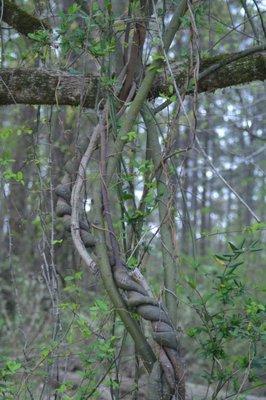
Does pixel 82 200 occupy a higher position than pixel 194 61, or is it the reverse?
pixel 194 61

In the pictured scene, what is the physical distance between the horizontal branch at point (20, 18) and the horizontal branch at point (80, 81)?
75cm

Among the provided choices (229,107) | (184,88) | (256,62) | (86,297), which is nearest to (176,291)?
(184,88)

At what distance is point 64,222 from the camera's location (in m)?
3.63

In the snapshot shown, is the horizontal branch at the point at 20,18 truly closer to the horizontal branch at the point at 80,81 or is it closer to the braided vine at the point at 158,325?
the horizontal branch at the point at 80,81

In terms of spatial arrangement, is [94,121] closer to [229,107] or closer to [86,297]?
[229,107]

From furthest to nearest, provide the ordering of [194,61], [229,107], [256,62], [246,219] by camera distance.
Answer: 1. [246,219]
2. [229,107]
3. [256,62]
4. [194,61]

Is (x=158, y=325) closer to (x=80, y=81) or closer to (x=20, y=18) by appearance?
(x=80, y=81)

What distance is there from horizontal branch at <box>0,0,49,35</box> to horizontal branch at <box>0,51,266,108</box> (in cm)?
75

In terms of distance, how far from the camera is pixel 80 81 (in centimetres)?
421

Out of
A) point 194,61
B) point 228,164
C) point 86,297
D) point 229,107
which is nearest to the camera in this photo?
point 194,61

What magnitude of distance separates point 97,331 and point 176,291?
57 cm

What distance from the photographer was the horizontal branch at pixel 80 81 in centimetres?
418

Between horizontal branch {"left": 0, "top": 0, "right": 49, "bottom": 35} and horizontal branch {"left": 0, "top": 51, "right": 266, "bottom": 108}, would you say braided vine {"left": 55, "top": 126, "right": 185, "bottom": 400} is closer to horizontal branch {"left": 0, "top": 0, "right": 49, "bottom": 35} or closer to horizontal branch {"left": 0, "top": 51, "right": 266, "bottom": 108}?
horizontal branch {"left": 0, "top": 51, "right": 266, "bottom": 108}

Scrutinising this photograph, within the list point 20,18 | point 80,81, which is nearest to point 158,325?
point 80,81
